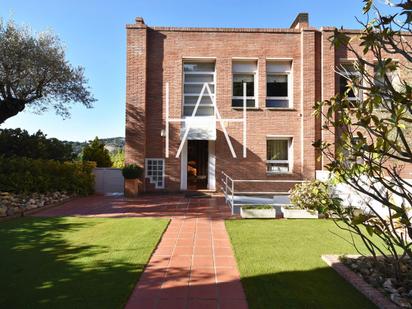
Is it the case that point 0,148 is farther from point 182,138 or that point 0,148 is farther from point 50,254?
point 50,254

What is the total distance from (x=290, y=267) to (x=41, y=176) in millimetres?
11469

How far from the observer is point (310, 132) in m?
16.9

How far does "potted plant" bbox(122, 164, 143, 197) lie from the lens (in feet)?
50.8

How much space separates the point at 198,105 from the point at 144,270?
40.7 feet

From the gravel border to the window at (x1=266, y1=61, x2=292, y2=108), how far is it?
12485 millimetres

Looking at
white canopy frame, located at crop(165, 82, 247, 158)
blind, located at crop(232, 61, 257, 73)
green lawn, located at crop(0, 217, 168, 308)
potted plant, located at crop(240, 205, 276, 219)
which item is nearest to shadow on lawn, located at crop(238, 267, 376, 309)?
green lawn, located at crop(0, 217, 168, 308)

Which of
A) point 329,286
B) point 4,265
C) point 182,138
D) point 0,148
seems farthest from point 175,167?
point 329,286

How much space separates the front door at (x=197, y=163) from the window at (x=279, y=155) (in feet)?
11.6

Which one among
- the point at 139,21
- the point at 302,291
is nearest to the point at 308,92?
the point at 139,21

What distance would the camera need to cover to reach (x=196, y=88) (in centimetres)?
1723

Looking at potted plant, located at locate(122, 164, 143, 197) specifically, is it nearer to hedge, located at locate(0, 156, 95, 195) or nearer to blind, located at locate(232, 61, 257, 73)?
hedge, located at locate(0, 156, 95, 195)

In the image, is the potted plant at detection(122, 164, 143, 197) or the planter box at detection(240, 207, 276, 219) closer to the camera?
the planter box at detection(240, 207, 276, 219)

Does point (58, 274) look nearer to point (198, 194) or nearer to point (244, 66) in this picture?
point (198, 194)

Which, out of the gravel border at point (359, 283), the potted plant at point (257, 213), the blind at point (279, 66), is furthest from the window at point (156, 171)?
the gravel border at point (359, 283)
